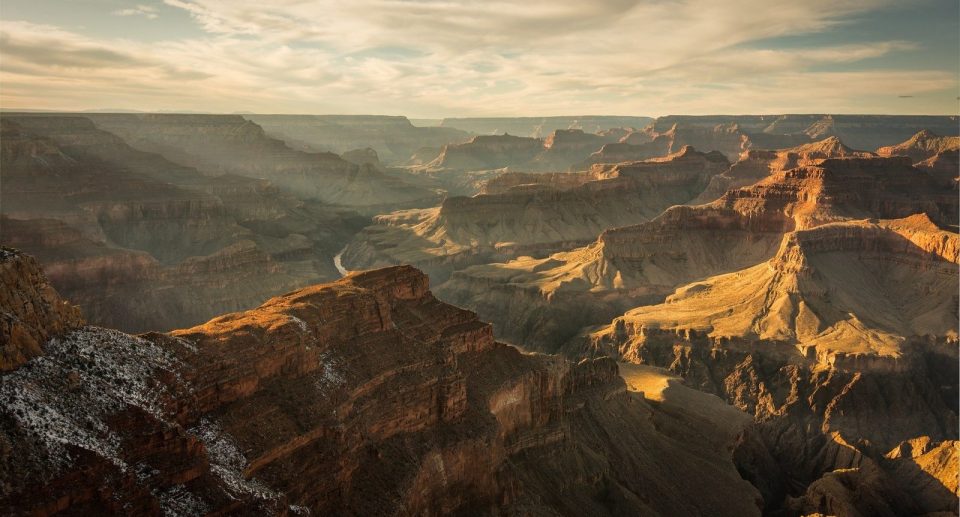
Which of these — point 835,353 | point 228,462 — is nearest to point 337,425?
point 228,462

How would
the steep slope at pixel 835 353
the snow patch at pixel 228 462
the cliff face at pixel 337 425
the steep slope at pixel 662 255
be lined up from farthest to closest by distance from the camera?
1. the steep slope at pixel 662 255
2. the steep slope at pixel 835 353
3. the snow patch at pixel 228 462
4. the cliff face at pixel 337 425

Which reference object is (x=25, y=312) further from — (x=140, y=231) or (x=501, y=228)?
(x=501, y=228)

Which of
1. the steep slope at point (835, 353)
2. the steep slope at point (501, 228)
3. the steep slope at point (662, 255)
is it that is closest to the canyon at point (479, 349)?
the steep slope at point (835, 353)

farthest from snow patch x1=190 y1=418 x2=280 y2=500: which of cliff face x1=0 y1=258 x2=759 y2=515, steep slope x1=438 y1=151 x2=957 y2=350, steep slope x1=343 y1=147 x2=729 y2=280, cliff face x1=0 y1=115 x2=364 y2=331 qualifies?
steep slope x1=343 y1=147 x2=729 y2=280

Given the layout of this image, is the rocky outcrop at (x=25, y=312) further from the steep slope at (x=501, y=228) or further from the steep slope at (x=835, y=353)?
the steep slope at (x=501, y=228)

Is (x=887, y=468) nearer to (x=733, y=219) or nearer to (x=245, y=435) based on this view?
(x=245, y=435)
